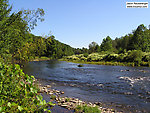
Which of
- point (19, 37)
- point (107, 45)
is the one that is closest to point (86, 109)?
point (19, 37)

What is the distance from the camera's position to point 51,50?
99312 mm

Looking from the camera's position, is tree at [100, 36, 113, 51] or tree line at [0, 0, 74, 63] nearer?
tree line at [0, 0, 74, 63]

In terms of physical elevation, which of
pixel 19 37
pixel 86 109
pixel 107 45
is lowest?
pixel 86 109

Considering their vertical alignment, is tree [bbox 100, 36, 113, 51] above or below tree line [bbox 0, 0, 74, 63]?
above

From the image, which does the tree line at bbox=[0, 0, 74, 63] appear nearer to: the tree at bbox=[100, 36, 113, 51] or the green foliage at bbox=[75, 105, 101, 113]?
the green foliage at bbox=[75, 105, 101, 113]

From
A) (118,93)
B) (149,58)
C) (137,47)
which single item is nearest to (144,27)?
(137,47)

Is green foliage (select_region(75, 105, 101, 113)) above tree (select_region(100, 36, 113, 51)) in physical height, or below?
below

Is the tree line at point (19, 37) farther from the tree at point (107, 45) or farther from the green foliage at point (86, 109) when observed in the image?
the tree at point (107, 45)

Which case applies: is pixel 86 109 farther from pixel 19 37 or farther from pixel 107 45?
pixel 107 45

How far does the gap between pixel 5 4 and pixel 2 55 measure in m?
2.51

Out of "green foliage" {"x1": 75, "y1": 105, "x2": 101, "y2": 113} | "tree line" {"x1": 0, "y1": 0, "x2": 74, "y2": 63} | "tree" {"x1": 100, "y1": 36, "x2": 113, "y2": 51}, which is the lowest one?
"green foliage" {"x1": 75, "y1": 105, "x2": 101, "y2": 113}

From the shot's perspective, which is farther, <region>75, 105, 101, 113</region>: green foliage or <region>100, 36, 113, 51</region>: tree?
<region>100, 36, 113, 51</region>: tree

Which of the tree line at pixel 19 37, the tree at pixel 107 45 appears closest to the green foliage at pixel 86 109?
the tree line at pixel 19 37

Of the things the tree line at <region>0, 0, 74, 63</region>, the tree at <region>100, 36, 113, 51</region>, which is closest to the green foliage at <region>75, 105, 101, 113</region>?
the tree line at <region>0, 0, 74, 63</region>
